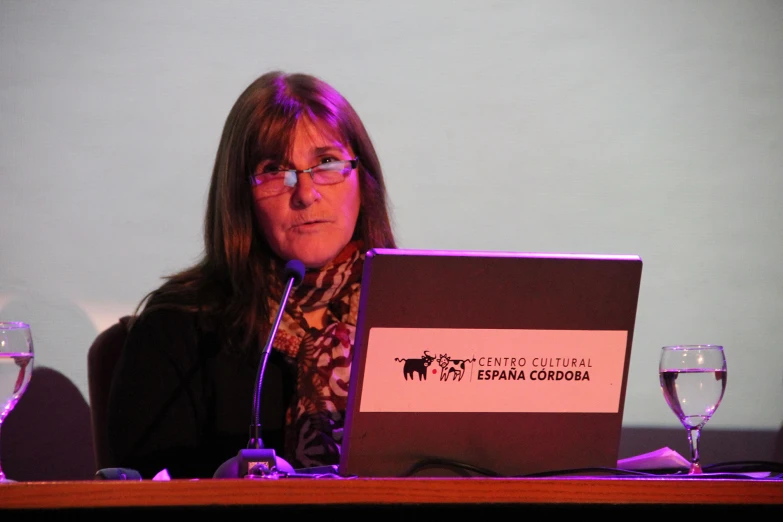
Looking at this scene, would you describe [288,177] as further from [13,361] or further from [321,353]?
[13,361]

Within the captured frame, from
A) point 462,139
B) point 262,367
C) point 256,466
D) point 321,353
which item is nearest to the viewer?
point 256,466

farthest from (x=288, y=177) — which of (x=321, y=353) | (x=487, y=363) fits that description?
(x=487, y=363)

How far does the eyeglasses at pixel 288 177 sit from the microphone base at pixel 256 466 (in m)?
0.95

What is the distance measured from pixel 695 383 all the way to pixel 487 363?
38 cm

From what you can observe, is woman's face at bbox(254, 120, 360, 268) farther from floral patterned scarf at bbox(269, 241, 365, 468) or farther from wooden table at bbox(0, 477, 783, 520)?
wooden table at bbox(0, 477, 783, 520)

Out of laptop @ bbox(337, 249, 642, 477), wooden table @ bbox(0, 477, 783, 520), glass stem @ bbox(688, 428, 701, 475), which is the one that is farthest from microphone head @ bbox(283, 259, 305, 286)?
glass stem @ bbox(688, 428, 701, 475)

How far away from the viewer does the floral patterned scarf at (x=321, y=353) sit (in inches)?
67.8

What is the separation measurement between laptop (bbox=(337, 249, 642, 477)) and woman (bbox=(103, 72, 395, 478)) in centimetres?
69

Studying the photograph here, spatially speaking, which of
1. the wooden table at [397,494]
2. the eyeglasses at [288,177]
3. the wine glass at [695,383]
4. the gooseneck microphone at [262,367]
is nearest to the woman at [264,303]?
the eyeglasses at [288,177]

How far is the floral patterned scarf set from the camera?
1722 mm

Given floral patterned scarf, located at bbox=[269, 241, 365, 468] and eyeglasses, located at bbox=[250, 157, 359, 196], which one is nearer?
floral patterned scarf, located at bbox=[269, 241, 365, 468]

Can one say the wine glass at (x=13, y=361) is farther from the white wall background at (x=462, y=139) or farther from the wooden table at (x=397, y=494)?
the white wall background at (x=462, y=139)

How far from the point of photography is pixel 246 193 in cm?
194

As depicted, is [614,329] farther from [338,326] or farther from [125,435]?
→ [125,435]
